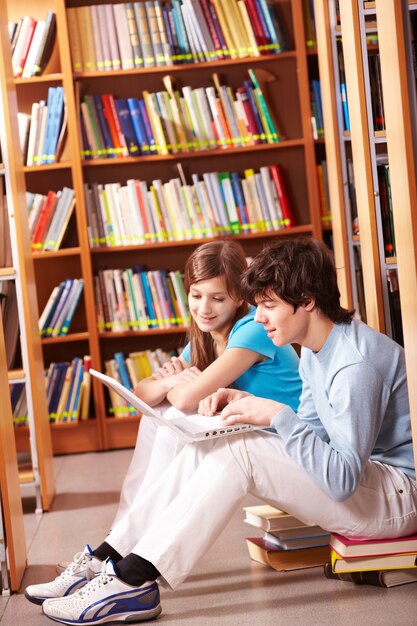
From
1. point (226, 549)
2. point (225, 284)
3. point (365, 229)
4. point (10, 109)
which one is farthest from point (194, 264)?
point (10, 109)

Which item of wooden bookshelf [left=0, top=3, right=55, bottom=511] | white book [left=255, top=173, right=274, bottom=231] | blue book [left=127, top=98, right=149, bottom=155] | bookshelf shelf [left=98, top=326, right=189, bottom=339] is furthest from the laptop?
blue book [left=127, top=98, right=149, bottom=155]

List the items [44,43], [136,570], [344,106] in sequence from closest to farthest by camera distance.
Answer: [136,570] < [344,106] < [44,43]

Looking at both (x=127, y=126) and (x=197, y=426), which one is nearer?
(x=197, y=426)

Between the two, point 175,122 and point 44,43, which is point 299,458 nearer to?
point 175,122

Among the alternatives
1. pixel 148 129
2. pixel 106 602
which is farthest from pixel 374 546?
pixel 148 129

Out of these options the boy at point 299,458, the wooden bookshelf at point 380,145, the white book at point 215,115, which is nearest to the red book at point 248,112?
the white book at point 215,115

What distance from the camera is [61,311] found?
180 inches

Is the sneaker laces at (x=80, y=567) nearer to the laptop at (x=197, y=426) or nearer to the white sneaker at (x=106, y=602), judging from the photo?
the white sneaker at (x=106, y=602)

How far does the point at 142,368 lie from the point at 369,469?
103 inches

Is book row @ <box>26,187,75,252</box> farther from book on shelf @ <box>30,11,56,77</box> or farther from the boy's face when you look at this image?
the boy's face

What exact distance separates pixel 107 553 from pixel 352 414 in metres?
0.75

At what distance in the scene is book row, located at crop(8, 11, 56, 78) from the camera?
14.8ft

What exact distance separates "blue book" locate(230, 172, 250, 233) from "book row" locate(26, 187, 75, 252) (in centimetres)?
81

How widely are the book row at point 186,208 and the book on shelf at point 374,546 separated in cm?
262
